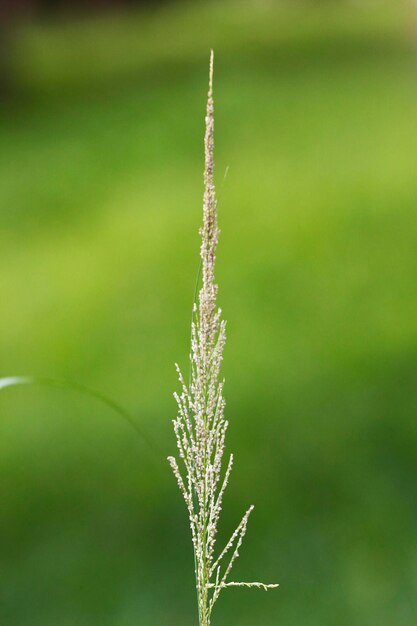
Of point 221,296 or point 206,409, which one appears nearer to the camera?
point 206,409

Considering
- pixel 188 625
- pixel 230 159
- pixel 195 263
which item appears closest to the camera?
pixel 188 625

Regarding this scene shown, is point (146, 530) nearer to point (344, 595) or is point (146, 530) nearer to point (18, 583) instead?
point (18, 583)

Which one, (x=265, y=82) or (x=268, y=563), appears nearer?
(x=268, y=563)

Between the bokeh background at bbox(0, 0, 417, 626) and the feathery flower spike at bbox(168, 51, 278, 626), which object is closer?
the feathery flower spike at bbox(168, 51, 278, 626)

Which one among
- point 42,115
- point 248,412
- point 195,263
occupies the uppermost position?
point 42,115

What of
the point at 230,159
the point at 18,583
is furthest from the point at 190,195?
the point at 18,583

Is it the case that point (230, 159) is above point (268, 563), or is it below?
above

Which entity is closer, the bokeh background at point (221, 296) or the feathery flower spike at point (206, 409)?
the feathery flower spike at point (206, 409)

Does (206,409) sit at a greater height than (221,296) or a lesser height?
lesser
